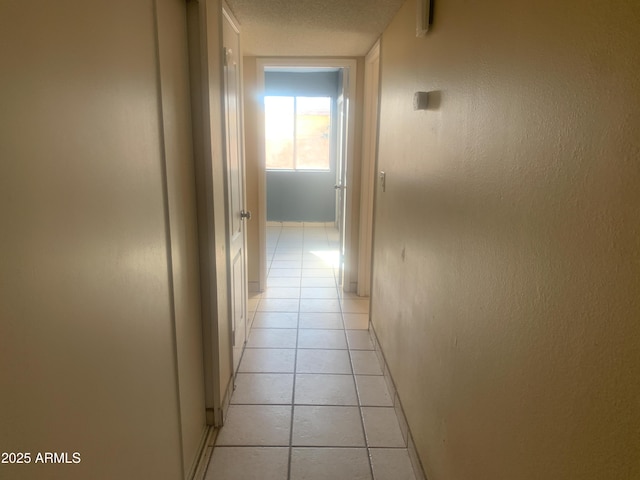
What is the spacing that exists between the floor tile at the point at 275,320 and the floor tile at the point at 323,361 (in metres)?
0.48

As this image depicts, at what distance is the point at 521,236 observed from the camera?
1.02 meters

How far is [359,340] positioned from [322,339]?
0.27m

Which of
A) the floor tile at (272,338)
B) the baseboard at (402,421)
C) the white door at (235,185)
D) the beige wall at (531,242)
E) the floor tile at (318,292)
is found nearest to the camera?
the beige wall at (531,242)

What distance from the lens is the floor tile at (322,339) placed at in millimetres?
3160

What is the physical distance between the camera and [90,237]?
3.14 ft

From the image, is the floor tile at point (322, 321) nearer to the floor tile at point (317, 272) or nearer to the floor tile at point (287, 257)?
the floor tile at point (317, 272)

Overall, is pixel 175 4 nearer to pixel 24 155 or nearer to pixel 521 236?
pixel 24 155

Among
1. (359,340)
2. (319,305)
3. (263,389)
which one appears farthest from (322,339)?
(263,389)

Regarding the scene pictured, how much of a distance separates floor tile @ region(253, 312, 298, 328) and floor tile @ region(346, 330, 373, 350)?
46 centimetres

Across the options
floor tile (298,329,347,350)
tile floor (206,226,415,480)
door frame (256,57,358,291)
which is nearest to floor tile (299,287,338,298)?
tile floor (206,226,415,480)

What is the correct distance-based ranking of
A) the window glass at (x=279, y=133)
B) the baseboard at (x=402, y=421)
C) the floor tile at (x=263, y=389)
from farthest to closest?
1. the window glass at (x=279, y=133)
2. the floor tile at (x=263, y=389)
3. the baseboard at (x=402, y=421)

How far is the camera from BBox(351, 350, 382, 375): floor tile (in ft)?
9.29

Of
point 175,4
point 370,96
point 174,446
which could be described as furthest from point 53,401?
point 370,96

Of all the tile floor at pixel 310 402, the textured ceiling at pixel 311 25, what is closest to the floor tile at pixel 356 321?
the tile floor at pixel 310 402
